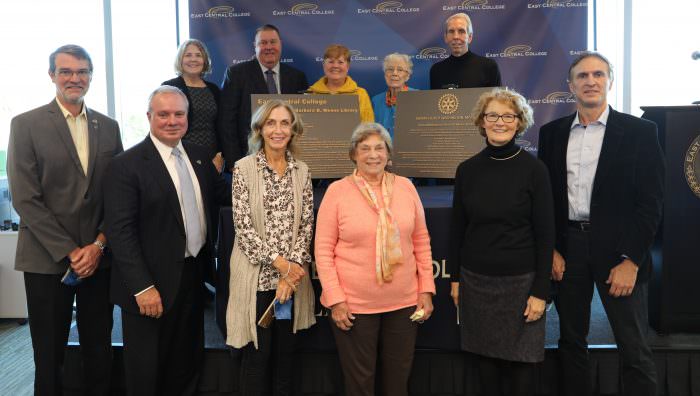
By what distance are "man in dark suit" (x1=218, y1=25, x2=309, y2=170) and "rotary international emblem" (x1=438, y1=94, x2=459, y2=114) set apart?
128 cm

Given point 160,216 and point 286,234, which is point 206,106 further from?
point 286,234

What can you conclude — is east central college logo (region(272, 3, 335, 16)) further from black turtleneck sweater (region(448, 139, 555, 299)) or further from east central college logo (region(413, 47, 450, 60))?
black turtleneck sweater (region(448, 139, 555, 299))

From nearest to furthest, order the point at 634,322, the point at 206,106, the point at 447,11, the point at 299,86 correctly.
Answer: the point at 634,322 → the point at 206,106 → the point at 299,86 → the point at 447,11

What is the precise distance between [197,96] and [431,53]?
8.29ft

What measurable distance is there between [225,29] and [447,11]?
7.30 feet

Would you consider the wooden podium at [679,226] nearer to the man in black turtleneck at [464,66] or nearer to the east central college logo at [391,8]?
the man in black turtleneck at [464,66]

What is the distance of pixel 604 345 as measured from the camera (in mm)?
3076

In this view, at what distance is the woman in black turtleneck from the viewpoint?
2.22m

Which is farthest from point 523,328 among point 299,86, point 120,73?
point 120,73

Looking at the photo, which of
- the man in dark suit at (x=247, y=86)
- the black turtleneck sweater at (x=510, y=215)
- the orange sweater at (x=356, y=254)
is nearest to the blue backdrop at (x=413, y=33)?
the man in dark suit at (x=247, y=86)

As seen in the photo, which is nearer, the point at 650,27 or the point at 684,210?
the point at 684,210

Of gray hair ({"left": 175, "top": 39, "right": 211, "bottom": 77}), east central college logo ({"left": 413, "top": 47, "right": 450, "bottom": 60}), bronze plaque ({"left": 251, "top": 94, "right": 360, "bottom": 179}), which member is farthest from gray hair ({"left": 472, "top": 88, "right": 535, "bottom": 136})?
east central college logo ({"left": 413, "top": 47, "right": 450, "bottom": 60})

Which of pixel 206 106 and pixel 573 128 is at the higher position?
pixel 206 106

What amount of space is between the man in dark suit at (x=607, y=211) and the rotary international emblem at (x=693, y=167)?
3.28 feet
